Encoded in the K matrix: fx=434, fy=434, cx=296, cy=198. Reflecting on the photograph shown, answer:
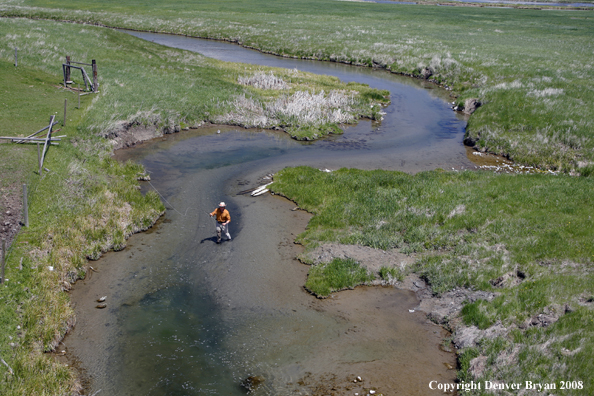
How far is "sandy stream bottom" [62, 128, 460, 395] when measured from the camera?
12.9 metres

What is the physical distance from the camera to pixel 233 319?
15.5 m

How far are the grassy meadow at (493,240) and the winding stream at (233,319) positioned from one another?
4.29 feet

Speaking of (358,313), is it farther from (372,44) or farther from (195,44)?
(195,44)

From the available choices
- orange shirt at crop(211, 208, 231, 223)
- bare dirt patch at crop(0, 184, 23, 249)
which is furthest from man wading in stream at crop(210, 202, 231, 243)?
bare dirt patch at crop(0, 184, 23, 249)

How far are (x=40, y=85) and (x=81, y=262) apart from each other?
85.5 feet

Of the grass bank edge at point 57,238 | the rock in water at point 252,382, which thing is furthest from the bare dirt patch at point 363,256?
the grass bank edge at point 57,238

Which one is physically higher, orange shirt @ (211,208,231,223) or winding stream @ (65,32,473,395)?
orange shirt @ (211,208,231,223)

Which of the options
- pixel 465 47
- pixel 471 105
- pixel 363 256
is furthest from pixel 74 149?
pixel 465 47

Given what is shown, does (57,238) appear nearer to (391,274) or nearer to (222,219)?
(222,219)

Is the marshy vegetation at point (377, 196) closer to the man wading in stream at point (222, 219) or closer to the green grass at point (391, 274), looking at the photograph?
the green grass at point (391, 274)

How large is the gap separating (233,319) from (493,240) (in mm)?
11417

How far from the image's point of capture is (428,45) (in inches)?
2852

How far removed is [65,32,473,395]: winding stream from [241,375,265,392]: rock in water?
0.49ft

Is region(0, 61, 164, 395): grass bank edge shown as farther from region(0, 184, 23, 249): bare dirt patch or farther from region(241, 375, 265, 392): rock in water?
region(241, 375, 265, 392): rock in water
